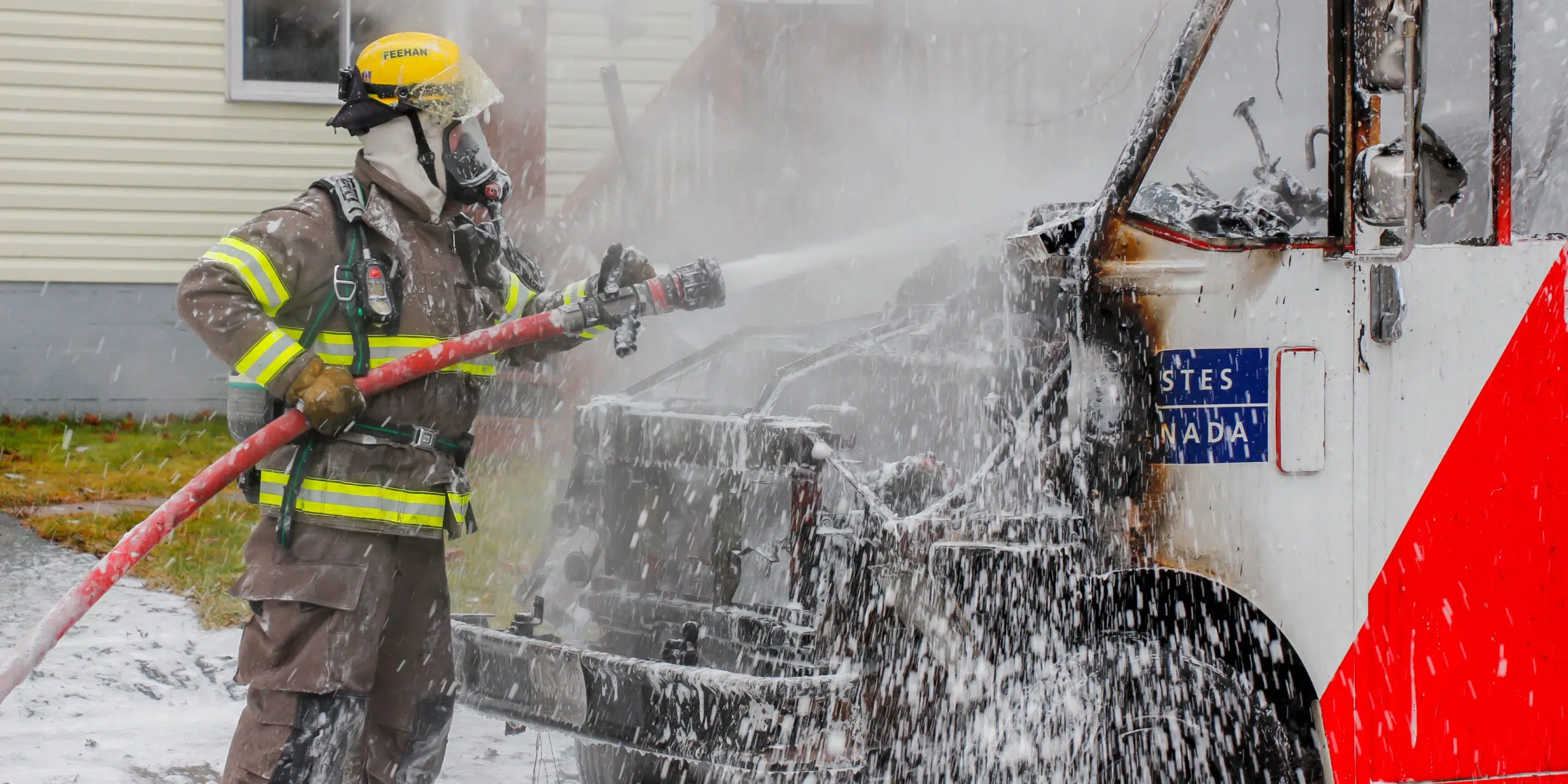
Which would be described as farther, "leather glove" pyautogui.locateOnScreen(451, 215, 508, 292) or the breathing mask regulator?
"leather glove" pyautogui.locateOnScreen(451, 215, 508, 292)

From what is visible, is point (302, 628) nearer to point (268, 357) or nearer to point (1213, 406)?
point (268, 357)

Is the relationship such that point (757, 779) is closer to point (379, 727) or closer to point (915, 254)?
point (379, 727)

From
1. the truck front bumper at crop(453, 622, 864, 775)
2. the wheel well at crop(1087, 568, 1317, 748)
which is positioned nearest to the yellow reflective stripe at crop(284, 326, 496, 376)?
the truck front bumper at crop(453, 622, 864, 775)

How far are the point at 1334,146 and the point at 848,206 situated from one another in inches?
147

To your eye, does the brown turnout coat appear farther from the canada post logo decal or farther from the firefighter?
the canada post logo decal

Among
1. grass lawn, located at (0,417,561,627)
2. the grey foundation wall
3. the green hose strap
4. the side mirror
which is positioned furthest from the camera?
the grey foundation wall

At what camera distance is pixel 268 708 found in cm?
308

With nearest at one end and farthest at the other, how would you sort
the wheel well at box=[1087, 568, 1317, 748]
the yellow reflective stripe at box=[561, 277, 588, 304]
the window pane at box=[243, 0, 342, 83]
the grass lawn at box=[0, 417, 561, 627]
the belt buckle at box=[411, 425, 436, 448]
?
the wheel well at box=[1087, 568, 1317, 748] < the belt buckle at box=[411, 425, 436, 448] < the yellow reflective stripe at box=[561, 277, 588, 304] < the grass lawn at box=[0, 417, 561, 627] < the window pane at box=[243, 0, 342, 83]

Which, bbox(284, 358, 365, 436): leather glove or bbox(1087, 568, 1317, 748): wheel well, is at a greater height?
bbox(284, 358, 365, 436): leather glove

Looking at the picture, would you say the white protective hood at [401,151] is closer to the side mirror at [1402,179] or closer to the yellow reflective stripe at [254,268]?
the yellow reflective stripe at [254,268]

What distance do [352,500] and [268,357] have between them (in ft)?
1.28

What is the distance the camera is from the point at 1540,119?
2955 millimetres

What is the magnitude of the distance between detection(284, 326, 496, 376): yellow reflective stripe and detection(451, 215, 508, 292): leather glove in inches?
11.6

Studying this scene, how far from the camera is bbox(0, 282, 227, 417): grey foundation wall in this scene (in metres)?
9.48
